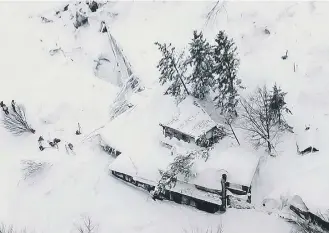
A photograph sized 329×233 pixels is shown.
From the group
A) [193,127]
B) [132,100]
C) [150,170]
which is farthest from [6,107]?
[193,127]

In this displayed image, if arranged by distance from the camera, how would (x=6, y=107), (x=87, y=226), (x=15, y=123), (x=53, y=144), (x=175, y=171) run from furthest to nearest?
(x=6, y=107)
(x=15, y=123)
(x=53, y=144)
(x=175, y=171)
(x=87, y=226)

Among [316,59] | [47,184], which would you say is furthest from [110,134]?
[316,59]

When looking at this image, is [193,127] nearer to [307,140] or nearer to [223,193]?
[223,193]

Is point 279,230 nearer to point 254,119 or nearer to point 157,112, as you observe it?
point 254,119

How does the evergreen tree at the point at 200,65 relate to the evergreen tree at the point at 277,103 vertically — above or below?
above

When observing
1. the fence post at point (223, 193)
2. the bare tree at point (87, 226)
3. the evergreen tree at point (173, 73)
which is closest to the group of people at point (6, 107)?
the bare tree at point (87, 226)

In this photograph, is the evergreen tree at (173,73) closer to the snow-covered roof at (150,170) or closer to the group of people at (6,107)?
the snow-covered roof at (150,170)
